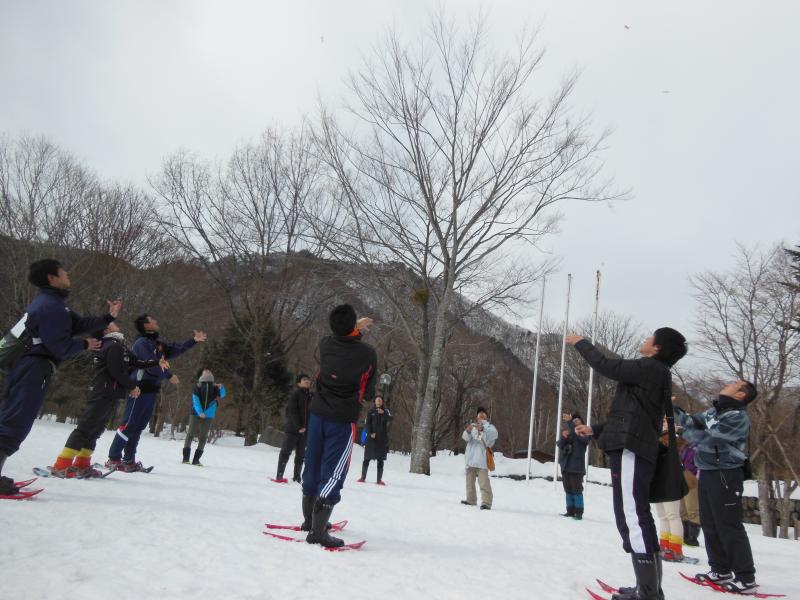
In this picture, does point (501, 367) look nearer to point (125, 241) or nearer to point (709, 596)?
point (125, 241)

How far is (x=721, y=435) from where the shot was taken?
5.39 metres

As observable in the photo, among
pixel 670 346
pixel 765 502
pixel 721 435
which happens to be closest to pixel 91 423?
pixel 670 346

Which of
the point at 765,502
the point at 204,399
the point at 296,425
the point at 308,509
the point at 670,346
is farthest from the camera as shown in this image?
the point at 765,502

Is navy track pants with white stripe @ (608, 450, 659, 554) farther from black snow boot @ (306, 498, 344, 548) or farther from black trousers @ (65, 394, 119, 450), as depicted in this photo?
black trousers @ (65, 394, 119, 450)

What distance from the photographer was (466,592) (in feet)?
12.8

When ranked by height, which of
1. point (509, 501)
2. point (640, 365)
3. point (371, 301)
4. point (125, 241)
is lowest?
point (509, 501)

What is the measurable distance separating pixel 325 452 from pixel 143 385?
14.5 feet

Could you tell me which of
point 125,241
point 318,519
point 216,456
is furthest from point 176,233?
point 318,519

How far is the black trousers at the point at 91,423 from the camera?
270 inches

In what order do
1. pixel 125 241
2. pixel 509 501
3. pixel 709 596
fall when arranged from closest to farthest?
pixel 709 596 → pixel 509 501 → pixel 125 241

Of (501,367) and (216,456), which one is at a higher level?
(501,367)

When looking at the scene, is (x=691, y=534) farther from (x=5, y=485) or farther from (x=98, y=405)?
(x=5, y=485)

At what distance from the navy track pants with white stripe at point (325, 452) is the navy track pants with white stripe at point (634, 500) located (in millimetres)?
2207

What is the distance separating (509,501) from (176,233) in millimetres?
20908
